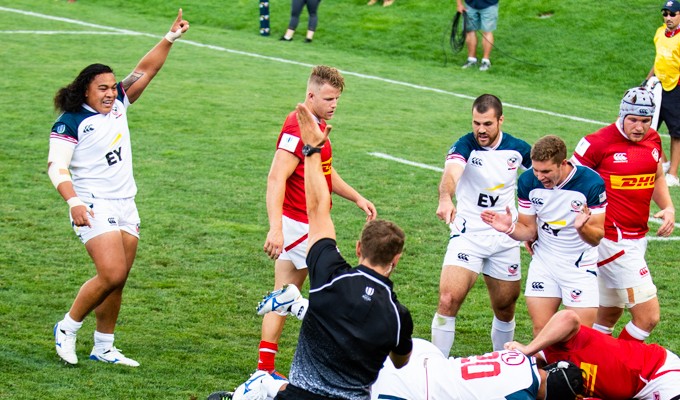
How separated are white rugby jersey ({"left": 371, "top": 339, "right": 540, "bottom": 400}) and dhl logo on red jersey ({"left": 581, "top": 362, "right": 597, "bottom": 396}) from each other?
488 millimetres

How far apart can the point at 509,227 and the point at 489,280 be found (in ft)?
2.70

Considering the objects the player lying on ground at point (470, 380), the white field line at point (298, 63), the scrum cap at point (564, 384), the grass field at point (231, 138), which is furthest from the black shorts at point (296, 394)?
the white field line at point (298, 63)

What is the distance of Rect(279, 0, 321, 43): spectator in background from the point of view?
24750 mm

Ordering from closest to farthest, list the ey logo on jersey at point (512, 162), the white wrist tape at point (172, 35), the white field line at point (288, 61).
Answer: the ey logo on jersey at point (512, 162) < the white wrist tape at point (172, 35) < the white field line at point (288, 61)

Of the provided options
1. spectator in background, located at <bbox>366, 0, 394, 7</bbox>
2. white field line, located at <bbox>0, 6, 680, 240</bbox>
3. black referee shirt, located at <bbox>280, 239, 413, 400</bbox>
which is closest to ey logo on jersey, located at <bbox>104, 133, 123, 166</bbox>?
black referee shirt, located at <bbox>280, 239, 413, 400</bbox>

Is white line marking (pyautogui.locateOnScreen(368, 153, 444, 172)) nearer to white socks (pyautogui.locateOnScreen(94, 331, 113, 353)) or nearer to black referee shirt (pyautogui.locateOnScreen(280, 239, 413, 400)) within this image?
white socks (pyautogui.locateOnScreen(94, 331, 113, 353))

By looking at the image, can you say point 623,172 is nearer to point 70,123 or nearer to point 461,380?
point 461,380

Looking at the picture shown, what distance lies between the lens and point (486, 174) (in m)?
8.26

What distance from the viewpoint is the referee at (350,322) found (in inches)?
215

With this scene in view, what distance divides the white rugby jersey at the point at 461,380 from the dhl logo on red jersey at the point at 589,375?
0.49m

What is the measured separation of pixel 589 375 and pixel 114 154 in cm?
385

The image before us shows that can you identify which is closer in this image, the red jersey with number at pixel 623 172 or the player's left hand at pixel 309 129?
the player's left hand at pixel 309 129

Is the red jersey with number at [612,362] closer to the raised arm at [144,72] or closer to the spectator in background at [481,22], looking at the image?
the raised arm at [144,72]

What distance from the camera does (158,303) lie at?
941 cm
